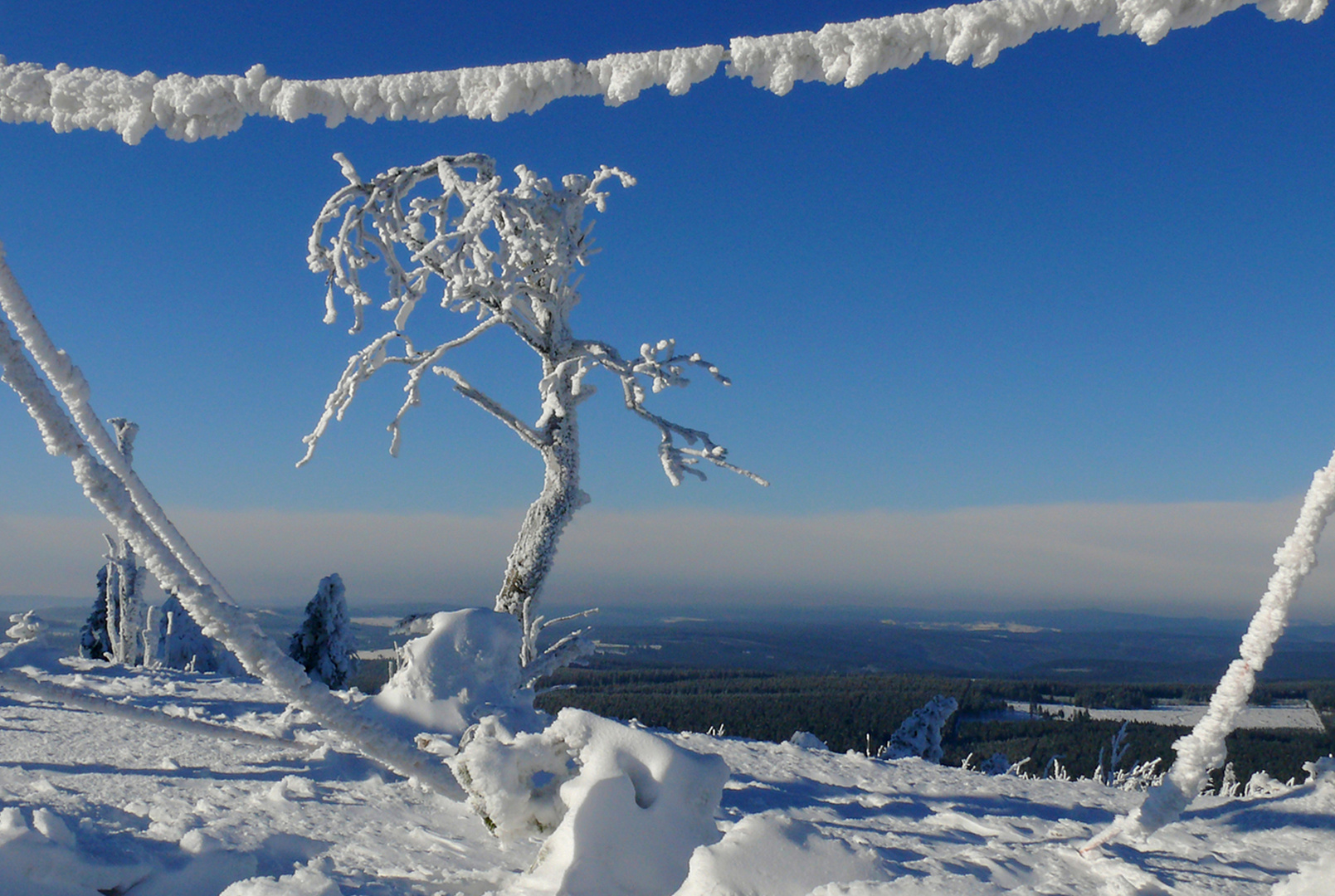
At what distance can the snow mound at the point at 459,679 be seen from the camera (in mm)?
4938

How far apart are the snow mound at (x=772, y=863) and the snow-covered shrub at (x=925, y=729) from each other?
1531 cm

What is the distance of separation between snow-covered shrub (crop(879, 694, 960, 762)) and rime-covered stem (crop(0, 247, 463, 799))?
14984 millimetres

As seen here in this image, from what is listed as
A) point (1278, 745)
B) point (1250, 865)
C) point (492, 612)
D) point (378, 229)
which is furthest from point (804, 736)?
point (1278, 745)

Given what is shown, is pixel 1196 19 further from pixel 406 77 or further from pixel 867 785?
pixel 867 785

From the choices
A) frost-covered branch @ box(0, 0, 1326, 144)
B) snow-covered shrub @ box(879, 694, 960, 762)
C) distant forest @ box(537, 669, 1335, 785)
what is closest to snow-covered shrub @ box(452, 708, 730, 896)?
frost-covered branch @ box(0, 0, 1326, 144)

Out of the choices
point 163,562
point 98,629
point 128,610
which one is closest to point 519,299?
point 163,562

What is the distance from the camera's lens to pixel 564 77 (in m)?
1.93

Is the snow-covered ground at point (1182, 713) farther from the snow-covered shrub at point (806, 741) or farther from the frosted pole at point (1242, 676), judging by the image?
the frosted pole at point (1242, 676)

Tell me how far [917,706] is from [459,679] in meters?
15.6

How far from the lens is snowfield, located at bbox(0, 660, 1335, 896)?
88.3 inches

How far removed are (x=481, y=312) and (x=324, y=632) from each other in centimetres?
1117

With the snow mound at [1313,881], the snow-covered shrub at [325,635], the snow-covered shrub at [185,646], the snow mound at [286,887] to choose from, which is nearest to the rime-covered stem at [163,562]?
the snow mound at [286,887]

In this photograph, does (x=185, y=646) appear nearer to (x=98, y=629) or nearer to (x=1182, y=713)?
(x=98, y=629)

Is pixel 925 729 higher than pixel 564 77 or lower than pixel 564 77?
lower
